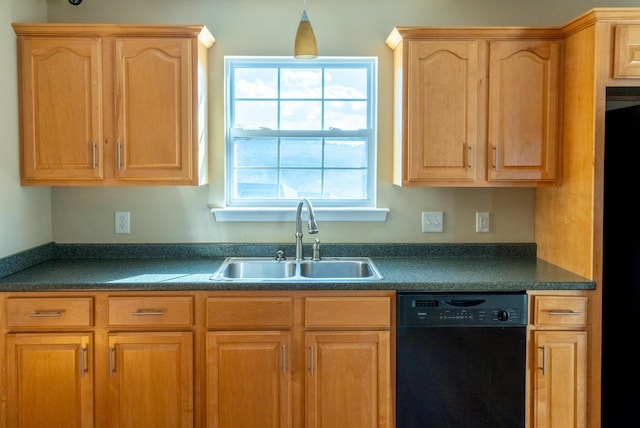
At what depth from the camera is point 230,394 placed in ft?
8.25

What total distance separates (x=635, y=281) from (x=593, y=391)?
1.74 ft

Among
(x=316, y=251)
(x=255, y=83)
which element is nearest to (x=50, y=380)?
(x=316, y=251)

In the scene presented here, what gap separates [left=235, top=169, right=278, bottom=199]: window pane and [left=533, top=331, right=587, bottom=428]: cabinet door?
158 cm

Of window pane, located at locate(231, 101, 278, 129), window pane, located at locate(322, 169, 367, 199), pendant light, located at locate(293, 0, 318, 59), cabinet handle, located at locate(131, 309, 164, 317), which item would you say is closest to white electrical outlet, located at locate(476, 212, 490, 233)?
window pane, located at locate(322, 169, 367, 199)

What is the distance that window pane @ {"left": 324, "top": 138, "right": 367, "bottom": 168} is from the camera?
127 inches

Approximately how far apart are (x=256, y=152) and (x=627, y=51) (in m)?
1.90

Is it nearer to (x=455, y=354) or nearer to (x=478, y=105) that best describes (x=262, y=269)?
(x=455, y=354)

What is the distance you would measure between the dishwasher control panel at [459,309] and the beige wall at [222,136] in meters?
0.74

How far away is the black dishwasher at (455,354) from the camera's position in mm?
2482

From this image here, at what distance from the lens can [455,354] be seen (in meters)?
2.48

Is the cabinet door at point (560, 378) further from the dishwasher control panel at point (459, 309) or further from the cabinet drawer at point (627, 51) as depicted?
the cabinet drawer at point (627, 51)

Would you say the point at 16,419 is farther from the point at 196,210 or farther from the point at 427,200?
the point at 427,200

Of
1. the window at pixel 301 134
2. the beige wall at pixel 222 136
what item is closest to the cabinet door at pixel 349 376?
the beige wall at pixel 222 136

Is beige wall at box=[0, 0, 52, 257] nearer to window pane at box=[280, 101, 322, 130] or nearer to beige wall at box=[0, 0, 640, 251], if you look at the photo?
beige wall at box=[0, 0, 640, 251]
